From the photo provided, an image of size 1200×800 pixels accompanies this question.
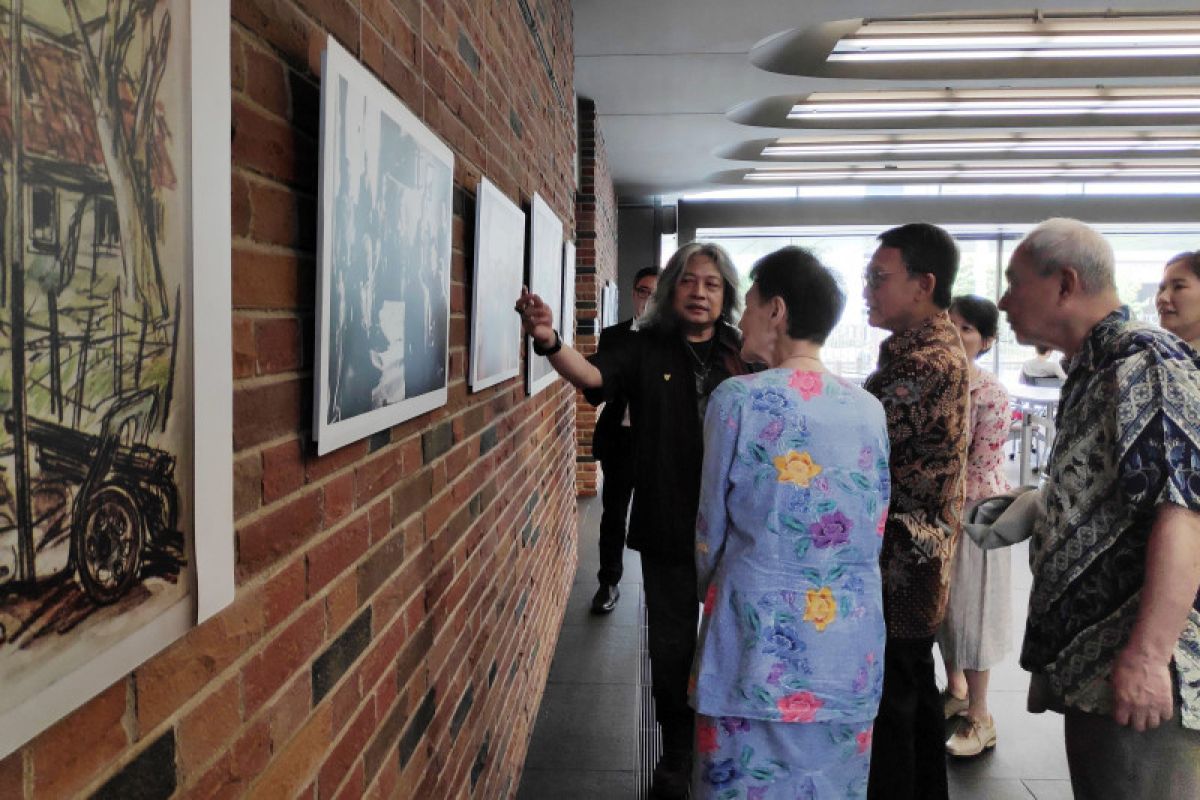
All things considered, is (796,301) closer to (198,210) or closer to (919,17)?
(198,210)

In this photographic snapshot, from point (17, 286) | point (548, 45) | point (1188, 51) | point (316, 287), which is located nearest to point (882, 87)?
point (1188, 51)

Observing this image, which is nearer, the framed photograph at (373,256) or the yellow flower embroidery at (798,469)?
the framed photograph at (373,256)

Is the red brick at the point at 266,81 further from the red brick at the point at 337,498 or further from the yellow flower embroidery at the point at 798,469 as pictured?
the yellow flower embroidery at the point at 798,469

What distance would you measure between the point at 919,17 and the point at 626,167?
4.43 m

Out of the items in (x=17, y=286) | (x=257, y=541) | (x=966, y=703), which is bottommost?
(x=966, y=703)

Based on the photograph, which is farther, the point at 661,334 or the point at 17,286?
the point at 661,334

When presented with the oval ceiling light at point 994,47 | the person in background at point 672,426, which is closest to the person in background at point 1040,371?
the oval ceiling light at point 994,47

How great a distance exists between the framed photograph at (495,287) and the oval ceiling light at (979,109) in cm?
468

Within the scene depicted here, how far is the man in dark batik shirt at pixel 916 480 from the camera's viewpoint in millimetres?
2131

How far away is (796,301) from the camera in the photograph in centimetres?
182

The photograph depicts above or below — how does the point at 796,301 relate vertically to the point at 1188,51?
below

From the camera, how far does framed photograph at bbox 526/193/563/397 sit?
8.64 feet

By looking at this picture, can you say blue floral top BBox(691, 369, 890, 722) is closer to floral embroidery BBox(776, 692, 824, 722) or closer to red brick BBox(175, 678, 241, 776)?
floral embroidery BBox(776, 692, 824, 722)

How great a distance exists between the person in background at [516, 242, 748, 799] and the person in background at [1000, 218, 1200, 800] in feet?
3.33
